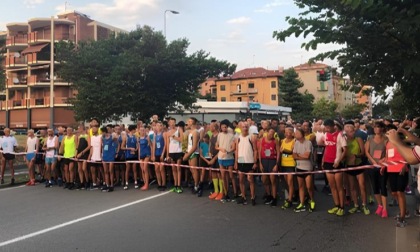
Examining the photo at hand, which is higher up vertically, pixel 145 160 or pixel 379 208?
pixel 145 160

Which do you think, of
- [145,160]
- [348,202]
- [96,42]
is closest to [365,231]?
[348,202]

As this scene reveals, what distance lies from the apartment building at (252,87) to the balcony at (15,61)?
137ft

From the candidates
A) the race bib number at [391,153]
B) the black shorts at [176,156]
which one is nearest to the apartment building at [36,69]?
the black shorts at [176,156]

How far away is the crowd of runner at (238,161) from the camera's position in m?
8.28

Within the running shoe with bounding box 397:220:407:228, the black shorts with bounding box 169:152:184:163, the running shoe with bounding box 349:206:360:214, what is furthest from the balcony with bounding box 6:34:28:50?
the running shoe with bounding box 397:220:407:228

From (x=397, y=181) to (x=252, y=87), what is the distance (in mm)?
83455

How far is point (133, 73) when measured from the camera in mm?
22344

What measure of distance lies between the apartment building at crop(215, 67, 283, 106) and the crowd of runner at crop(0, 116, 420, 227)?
73581mm

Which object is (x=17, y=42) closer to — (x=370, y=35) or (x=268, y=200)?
(x=268, y=200)

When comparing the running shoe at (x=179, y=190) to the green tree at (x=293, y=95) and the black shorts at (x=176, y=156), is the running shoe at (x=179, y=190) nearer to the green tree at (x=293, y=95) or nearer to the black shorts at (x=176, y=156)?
the black shorts at (x=176, y=156)

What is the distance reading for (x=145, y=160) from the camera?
37.7 feet

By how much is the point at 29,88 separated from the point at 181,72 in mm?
40600

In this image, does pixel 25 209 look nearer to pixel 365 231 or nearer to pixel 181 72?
pixel 365 231

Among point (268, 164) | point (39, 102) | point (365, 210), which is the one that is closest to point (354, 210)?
point (365, 210)
